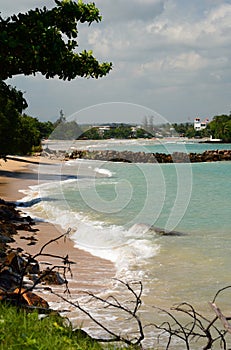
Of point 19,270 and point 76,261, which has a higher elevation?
point 19,270

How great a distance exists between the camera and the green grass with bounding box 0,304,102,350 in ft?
12.2

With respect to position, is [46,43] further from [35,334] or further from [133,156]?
[133,156]

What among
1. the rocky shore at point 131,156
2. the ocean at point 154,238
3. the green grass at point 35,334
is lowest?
the ocean at point 154,238

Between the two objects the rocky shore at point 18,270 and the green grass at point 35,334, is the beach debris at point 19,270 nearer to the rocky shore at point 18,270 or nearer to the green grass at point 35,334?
the rocky shore at point 18,270

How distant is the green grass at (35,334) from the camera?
3.72m

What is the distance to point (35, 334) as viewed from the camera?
157 inches

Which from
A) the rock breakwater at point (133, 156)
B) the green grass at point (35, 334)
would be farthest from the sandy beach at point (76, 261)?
the rock breakwater at point (133, 156)

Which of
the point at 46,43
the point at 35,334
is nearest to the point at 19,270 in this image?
the point at 35,334

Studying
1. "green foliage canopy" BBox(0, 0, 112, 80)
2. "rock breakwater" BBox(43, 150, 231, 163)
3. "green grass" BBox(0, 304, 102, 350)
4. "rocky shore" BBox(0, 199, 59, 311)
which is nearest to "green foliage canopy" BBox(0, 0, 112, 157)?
"green foliage canopy" BBox(0, 0, 112, 80)

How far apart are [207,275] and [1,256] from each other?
388 cm

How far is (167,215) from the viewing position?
21.5 m

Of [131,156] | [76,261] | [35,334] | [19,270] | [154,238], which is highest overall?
[35,334]

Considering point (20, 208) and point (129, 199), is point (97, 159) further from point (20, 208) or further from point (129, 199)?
point (20, 208)

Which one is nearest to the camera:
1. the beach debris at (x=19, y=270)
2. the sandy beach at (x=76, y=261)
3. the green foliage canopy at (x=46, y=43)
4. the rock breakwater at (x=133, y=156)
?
the beach debris at (x=19, y=270)
